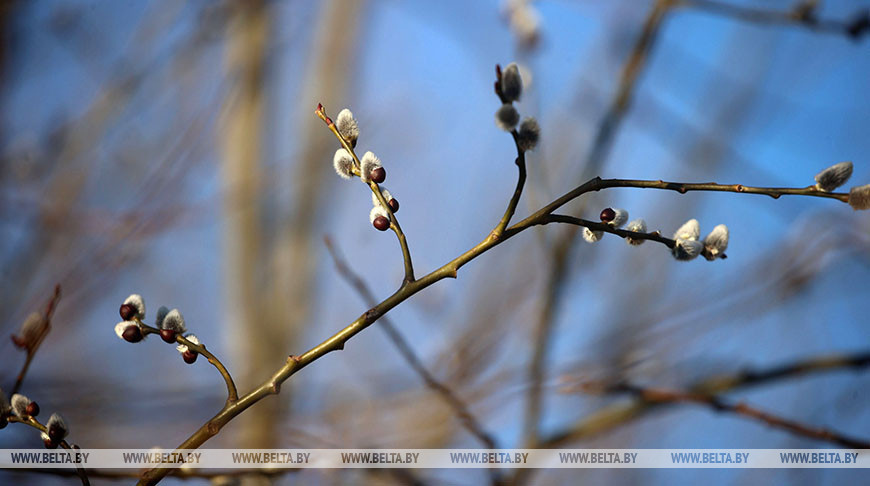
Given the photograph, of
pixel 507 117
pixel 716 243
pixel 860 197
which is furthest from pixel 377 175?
pixel 860 197

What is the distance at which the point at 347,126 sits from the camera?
0.56 metres

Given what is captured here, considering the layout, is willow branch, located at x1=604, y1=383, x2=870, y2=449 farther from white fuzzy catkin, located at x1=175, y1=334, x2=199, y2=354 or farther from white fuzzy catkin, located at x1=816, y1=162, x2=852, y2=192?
white fuzzy catkin, located at x1=175, y1=334, x2=199, y2=354

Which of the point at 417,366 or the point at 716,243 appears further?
the point at 417,366

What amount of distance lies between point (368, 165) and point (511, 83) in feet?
0.48

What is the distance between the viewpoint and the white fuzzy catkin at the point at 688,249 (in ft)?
1.82

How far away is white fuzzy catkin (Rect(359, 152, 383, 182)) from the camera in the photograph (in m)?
0.54

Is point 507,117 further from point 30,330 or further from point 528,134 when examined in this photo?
point 30,330

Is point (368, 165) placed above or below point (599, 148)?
below

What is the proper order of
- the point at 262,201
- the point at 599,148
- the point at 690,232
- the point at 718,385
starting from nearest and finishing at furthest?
1. the point at 690,232
2. the point at 718,385
3. the point at 599,148
4. the point at 262,201

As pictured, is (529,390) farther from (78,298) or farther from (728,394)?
(78,298)

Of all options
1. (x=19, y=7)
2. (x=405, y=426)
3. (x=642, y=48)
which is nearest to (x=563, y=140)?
(x=642, y=48)

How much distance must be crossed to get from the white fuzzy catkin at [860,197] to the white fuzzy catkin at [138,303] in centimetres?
67

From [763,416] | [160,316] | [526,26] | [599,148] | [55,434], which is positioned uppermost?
[526,26]

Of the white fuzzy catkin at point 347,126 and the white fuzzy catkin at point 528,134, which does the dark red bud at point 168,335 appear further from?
the white fuzzy catkin at point 528,134
